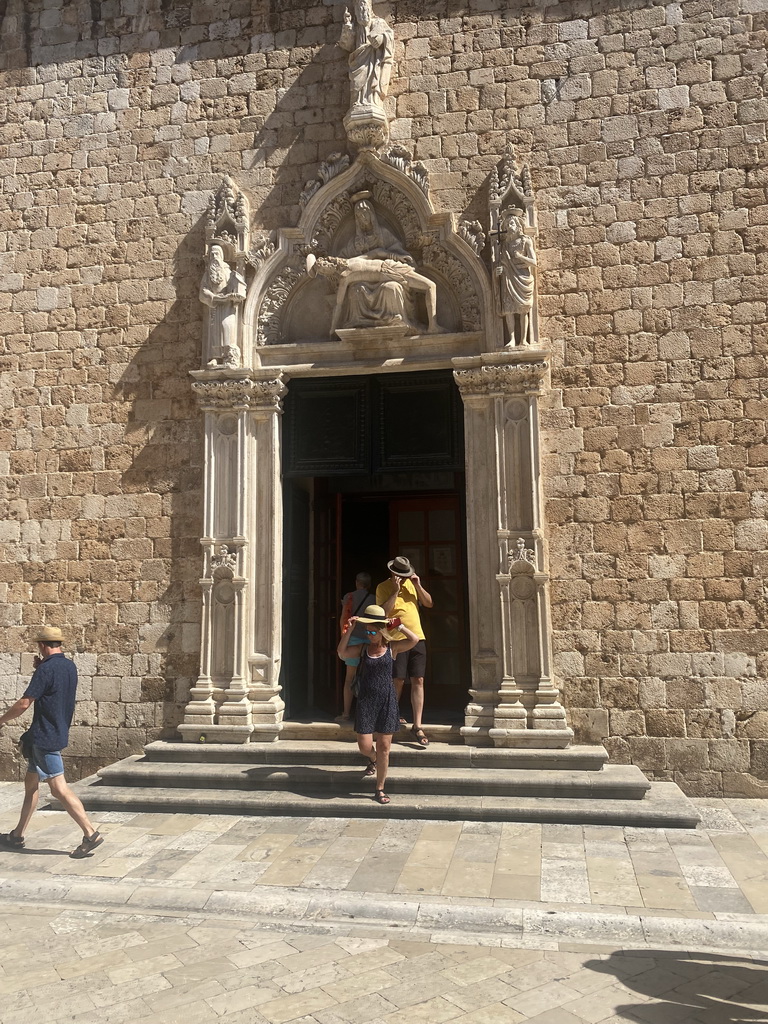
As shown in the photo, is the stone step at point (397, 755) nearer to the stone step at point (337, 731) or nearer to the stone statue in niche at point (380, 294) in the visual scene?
the stone step at point (337, 731)

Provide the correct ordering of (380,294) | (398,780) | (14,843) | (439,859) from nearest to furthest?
(439,859), (14,843), (398,780), (380,294)

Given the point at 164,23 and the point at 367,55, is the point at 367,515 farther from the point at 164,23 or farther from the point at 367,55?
the point at 164,23

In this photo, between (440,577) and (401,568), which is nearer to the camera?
(401,568)

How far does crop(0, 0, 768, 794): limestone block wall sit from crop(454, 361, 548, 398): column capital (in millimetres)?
248

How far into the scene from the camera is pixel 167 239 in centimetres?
792

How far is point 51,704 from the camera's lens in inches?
207

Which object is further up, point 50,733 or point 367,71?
point 367,71

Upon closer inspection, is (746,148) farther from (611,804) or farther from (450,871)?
(450,871)

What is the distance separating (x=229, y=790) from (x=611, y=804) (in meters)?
2.97

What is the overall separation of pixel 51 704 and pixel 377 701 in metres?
2.22

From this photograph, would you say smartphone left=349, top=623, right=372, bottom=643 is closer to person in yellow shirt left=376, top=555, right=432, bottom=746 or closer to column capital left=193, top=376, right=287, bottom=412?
person in yellow shirt left=376, top=555, right=432, bottom=746

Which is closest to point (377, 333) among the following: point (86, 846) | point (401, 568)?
point (401, 568)

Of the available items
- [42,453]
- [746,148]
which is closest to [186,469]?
[42,453]

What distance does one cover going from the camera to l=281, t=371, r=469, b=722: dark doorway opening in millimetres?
7508
